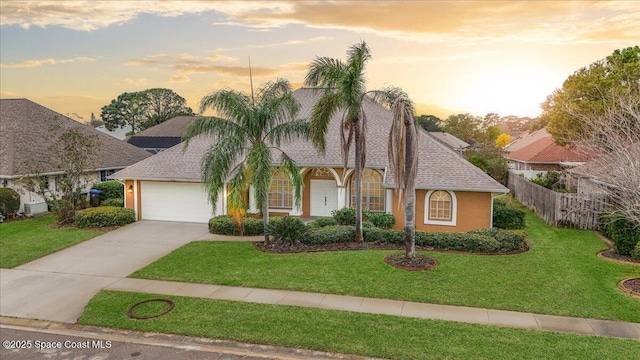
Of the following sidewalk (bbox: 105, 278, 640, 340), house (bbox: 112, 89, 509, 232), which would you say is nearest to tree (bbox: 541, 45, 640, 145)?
house (bbox: 112, 89, 509, 232)

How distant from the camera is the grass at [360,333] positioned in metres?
7.64

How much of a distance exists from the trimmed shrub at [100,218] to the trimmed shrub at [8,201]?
4.73 meters

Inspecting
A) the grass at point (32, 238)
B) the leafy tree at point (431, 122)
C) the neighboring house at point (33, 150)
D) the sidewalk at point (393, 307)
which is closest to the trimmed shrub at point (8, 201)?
the neighboring house at point (33, 150)

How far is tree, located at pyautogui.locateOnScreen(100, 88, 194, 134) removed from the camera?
253 ft

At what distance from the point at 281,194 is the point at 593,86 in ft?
62.4

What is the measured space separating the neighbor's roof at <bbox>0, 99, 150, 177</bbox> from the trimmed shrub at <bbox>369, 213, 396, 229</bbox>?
17.2 meters

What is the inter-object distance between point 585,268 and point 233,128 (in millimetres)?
13061

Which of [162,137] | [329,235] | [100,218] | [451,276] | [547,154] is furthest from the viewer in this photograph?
[162,137]

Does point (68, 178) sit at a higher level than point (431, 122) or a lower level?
lower

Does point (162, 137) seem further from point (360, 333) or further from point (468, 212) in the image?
point (360, 333)

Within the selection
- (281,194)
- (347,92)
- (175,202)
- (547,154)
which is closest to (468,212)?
(347,92)

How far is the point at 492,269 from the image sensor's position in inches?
504

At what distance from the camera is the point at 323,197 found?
21.1m

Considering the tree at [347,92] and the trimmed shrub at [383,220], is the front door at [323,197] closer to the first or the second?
the trimmed shrub at [383,220]
